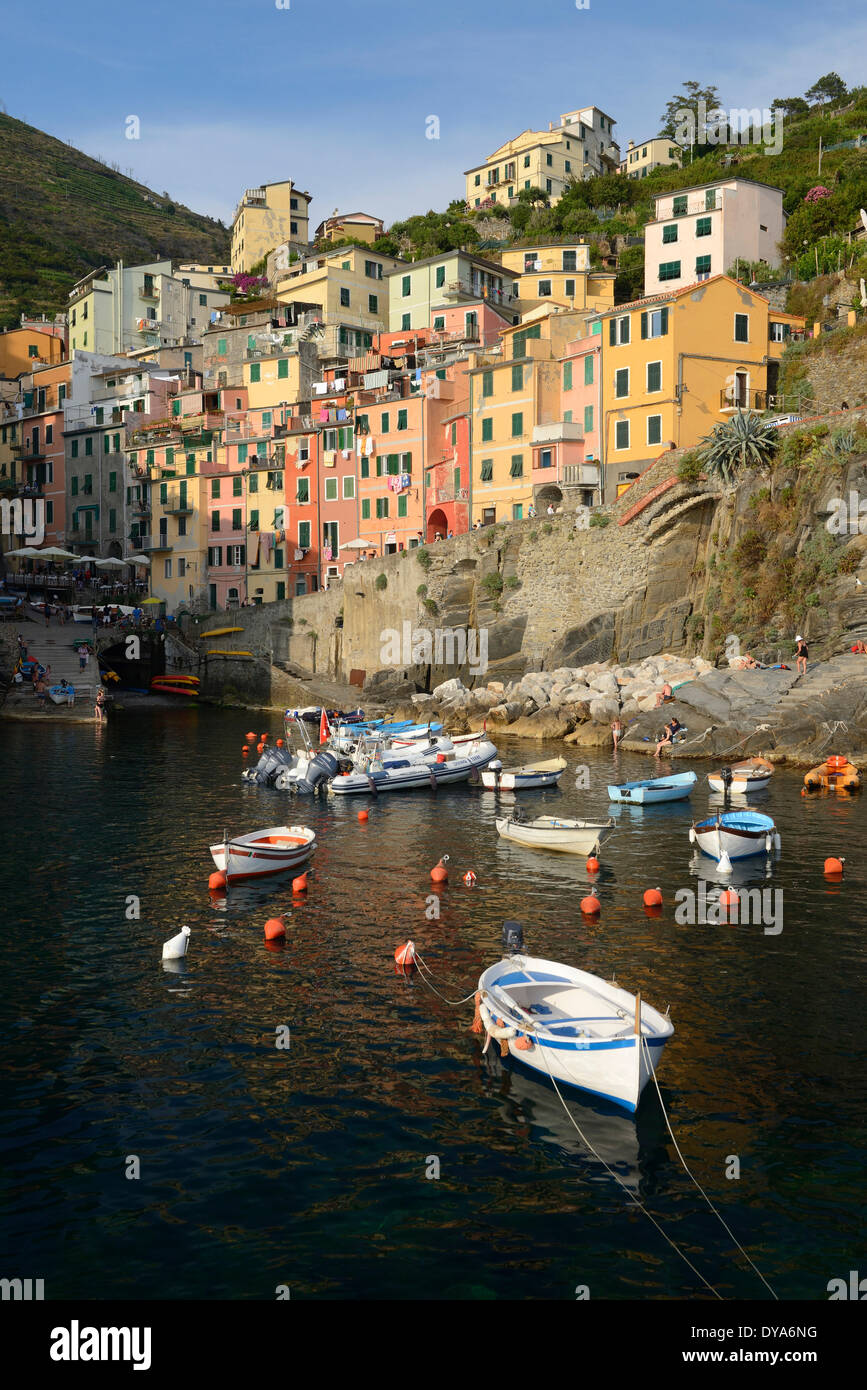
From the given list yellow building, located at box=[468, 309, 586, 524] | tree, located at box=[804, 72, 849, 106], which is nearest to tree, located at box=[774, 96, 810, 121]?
tree, located at box=[804, 72, 849, 106]

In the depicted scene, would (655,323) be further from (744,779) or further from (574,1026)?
(574,1026)

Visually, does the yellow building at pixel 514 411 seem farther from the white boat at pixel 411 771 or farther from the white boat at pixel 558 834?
the white boat at pixel 558 834

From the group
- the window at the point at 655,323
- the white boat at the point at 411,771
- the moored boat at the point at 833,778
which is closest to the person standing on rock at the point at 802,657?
the moored boat at the point at 833,778

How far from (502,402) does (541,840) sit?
→ 40.5 meters

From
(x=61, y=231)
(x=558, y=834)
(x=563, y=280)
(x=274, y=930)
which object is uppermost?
(x=61, y=231)

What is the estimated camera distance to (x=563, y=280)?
82.4m

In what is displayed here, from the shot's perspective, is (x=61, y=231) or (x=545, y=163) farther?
(x=61, y=231)

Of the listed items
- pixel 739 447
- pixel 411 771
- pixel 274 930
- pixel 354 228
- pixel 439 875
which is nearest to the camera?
pixel 274 930

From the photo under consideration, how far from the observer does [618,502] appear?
54781 mm

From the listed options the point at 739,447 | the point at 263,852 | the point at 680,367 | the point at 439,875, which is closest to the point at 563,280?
the point at 680,367

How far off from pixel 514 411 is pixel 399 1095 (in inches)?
2092
